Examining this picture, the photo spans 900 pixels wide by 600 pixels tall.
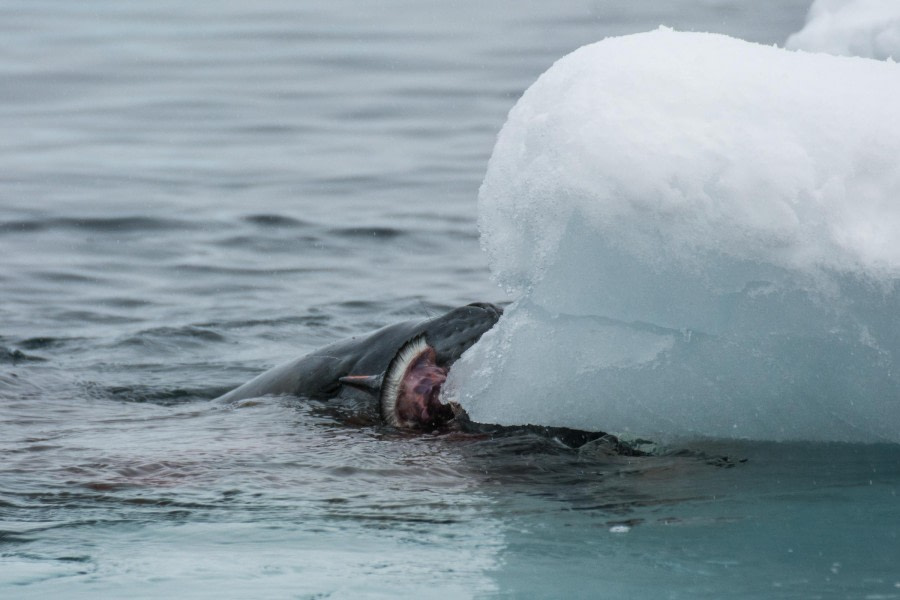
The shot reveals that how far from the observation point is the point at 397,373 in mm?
3742

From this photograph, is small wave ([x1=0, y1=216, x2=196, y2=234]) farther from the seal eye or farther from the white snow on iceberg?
the seal eye

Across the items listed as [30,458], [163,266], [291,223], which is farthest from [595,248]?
[291,223]

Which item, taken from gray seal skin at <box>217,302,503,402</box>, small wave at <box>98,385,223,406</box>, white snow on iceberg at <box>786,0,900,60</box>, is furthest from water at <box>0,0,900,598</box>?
white snow on iceberg at <box>786,0,900,60</box>

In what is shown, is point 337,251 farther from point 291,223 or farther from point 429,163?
point 429,163

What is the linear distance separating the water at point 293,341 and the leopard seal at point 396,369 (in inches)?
3.8

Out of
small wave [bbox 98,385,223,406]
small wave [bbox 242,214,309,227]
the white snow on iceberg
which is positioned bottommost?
small wave [bbox 98,385,223,406]

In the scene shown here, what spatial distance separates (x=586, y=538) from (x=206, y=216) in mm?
6070

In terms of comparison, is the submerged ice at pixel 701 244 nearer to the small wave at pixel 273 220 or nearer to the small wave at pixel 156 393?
the small wave at pixel 156 393

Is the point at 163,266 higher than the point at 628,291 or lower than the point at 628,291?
lower

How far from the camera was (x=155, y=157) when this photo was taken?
1025 centimetres

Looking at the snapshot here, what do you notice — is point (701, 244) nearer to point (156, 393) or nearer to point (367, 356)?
point (367, 356)

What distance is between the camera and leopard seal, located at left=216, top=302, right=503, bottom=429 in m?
3.74

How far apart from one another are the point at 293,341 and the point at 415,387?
2.57m

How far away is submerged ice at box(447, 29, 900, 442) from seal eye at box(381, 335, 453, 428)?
240mm
